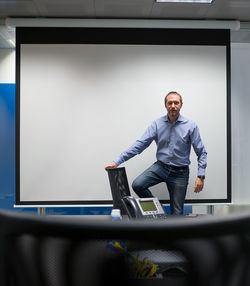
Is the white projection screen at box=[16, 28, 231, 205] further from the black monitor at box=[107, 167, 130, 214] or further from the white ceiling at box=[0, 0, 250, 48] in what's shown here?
the black monitor at box=[107, 167, 130, 214]

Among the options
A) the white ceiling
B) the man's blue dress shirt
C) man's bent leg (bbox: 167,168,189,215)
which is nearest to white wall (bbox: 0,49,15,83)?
the white ceiling

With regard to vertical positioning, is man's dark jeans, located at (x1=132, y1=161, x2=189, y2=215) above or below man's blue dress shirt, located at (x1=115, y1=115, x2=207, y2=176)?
below

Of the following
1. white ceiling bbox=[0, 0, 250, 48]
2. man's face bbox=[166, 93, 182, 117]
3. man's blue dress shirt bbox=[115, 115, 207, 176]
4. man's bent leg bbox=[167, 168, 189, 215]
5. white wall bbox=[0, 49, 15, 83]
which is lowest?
man's bent leg bbox=[167, 168, 189, 215]

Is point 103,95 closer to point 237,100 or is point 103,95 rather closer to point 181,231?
point 237,100

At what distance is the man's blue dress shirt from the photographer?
3.56 meters

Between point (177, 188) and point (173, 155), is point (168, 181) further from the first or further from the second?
point (173, 155)

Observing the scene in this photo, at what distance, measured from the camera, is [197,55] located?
390cm

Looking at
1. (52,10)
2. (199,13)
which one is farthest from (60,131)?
(199,13)

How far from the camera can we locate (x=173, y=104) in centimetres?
354

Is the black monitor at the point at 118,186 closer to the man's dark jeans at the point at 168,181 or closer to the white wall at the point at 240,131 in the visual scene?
the man's dark jeans at the point at 168,181

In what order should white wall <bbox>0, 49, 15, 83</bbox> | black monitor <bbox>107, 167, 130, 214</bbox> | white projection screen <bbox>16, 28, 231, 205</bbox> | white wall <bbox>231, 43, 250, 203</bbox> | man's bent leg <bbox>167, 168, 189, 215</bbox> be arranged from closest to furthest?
1. black monitor <bbox>107, 167, 130, 214</bbox>
2. man's bent leg <bbox>167, 168, 189, 215</bbox>
3. white projection screen <bbox>16, 28, 231, 205</bbox>
4. white wall <bbox>231, 43, 250, 203</bbox>
5. white wall <bbox>0, 49, 15, 83</bbox>

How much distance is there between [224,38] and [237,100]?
0.78 m

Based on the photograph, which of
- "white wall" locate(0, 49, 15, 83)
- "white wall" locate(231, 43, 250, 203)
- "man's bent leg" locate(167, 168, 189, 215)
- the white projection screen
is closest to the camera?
"man's bent leg" locate(167, 168, 189, 215)

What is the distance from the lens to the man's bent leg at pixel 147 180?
353cm
